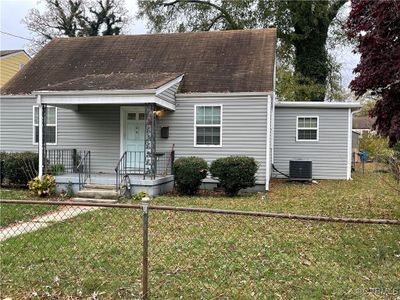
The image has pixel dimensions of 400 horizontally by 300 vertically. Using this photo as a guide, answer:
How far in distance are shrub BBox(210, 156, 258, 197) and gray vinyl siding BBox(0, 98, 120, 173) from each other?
4273mm

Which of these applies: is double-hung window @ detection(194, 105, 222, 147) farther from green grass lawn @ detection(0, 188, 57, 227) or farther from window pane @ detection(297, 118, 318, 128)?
green grass lawn @ detection(0, 188, 57, 227)

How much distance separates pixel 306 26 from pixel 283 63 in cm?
298

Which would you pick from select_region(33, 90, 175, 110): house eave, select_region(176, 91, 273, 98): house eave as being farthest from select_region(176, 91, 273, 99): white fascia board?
select_region(33, 90, 175, 110): house eave

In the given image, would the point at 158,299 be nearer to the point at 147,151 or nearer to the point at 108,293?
the point at 108,293

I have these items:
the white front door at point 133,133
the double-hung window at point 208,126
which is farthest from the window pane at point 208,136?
the white front door at point 133,133

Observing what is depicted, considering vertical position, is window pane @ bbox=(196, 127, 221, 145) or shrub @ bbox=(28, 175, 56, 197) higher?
window pane @ bbox=(196, 127, 221, 145)

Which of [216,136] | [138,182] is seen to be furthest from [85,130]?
[216,136]

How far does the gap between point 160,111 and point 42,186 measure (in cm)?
432

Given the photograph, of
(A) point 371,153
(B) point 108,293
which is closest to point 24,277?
(B) point 108,293

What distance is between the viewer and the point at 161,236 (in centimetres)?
655

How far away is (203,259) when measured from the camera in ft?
17.6

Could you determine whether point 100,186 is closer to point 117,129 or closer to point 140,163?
point 140,163

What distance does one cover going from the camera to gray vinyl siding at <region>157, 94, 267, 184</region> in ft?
41.8

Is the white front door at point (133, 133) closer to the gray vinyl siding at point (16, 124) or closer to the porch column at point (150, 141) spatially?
the porch column at point (150, 141)
